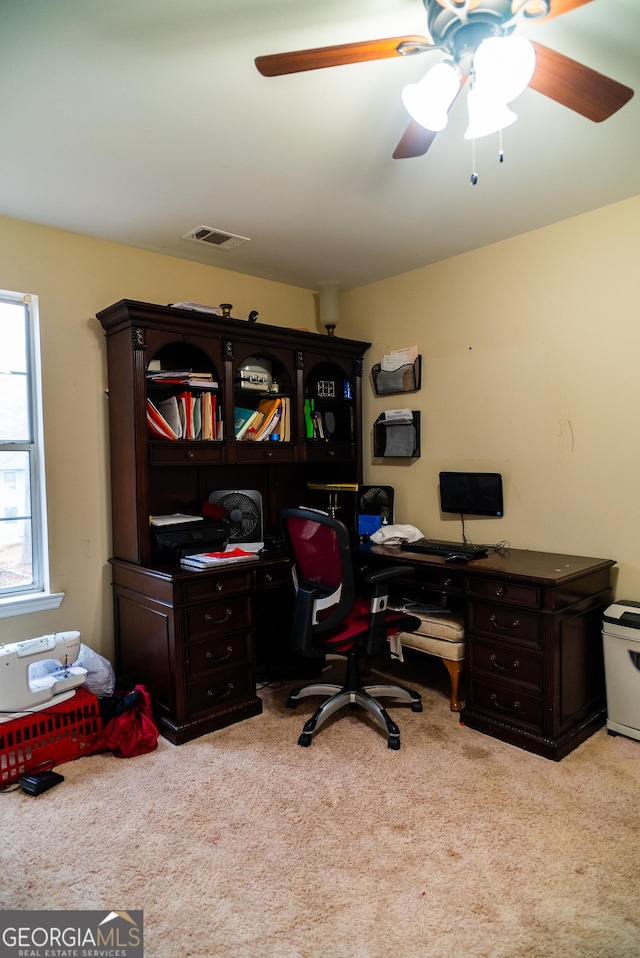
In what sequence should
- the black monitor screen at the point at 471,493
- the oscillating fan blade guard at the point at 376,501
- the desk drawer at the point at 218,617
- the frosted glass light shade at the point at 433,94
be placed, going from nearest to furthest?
1. the frosted glass light shade at the point at 433,94
2. the desk drawer at the point at 218,617
3. the black monitor screen at the point at 471,493
4. the oscillating fan blade guard at the point at 376,501

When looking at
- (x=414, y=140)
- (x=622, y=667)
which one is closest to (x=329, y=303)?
(x=414, y=140)

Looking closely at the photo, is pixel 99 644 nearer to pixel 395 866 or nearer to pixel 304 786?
pixel 304 786

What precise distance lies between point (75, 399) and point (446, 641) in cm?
229

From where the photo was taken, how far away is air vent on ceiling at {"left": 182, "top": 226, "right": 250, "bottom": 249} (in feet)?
9.80

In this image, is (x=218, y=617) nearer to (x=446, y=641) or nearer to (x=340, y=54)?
(x=446, y=641)

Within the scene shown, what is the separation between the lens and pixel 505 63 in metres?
1.38

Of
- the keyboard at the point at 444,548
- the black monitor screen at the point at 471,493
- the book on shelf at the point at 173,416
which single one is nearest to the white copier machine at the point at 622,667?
the keyboard at the point at 444,548

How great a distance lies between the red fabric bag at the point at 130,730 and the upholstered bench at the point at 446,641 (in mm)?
1273

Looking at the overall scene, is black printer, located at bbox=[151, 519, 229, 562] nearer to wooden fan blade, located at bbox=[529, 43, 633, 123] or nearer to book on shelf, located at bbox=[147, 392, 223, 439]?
book on shelf, located at bbox=[147, 392, 223, 439]

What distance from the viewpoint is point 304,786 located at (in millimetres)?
2254

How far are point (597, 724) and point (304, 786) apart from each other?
1.44m

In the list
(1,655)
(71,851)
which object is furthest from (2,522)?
(71,851)

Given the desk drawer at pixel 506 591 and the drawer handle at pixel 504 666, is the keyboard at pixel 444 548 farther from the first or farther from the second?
the drawer handle at pixel 504 666

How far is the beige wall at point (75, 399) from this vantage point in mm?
2852
